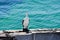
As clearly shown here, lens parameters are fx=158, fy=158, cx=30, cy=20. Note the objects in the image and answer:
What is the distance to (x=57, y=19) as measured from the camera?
4309 millimetres

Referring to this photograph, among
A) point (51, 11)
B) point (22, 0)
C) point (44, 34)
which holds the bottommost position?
point (44, 34)

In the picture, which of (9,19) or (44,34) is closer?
(44,34)

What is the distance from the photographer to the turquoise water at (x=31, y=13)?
3.99 meters

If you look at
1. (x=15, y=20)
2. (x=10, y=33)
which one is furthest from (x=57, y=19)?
(x=10, y=33)

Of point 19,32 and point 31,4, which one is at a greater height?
point 31,4

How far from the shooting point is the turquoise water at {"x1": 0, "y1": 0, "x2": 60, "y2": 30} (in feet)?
13.1

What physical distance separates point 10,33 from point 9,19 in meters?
1.76

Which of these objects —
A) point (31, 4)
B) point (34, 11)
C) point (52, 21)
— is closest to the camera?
point (52, 21)

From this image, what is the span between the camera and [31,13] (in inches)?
182

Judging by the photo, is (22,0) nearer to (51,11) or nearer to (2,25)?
(51,11)

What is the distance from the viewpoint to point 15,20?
4.18 metres

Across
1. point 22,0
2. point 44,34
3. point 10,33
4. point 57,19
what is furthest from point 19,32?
point 22,0

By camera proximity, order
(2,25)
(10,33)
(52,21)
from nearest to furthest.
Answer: (10,33), (2,25), (52,21)

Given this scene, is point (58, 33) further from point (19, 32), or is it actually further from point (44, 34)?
point (19, 32)
